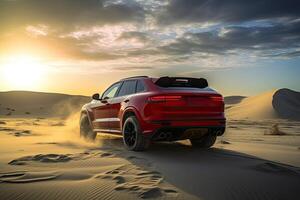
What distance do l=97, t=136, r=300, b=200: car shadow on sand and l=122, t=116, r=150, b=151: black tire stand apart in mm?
188

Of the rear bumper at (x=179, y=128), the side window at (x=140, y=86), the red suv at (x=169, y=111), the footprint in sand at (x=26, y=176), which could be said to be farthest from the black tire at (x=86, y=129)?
the footprint in sand at (x=26, y=176)

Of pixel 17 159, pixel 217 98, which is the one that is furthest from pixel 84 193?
pixel 217 98

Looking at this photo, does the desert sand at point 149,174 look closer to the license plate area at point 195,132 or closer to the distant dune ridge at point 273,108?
the license plate area at point 195,132

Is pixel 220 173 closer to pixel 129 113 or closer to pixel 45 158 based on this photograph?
pixel 45 158

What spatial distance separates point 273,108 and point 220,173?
28869 mm

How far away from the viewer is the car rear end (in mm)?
8352

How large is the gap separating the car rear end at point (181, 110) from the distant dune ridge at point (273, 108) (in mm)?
24258

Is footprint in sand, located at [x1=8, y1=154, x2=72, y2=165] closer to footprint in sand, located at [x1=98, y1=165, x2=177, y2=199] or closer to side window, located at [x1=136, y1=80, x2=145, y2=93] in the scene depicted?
footprint in sand, located at [x1=98, y1=165, x2=177, y2=199]

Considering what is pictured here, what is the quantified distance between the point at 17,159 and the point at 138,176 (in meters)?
2.56

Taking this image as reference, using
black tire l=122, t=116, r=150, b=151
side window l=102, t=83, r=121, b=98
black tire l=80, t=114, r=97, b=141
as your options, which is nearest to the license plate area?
black tire l=122, t=116, r=150, b=151

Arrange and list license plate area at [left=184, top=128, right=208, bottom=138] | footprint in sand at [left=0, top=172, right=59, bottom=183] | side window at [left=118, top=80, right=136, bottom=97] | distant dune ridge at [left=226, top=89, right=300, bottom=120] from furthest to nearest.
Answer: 1. distant dune ridge at [left=226, top=89, right=300, bottom=120]
2. side window at [left=118, top=80, right=136, bottom=97]
3. license plate area at [left=184, top=128, right=208, bottom=138]
4. footprint in sand at [left=0, top=172, right=59, bottom=183]

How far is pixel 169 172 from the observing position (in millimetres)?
6383

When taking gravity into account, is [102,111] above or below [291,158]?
above

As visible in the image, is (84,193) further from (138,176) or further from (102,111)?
(102,111)
